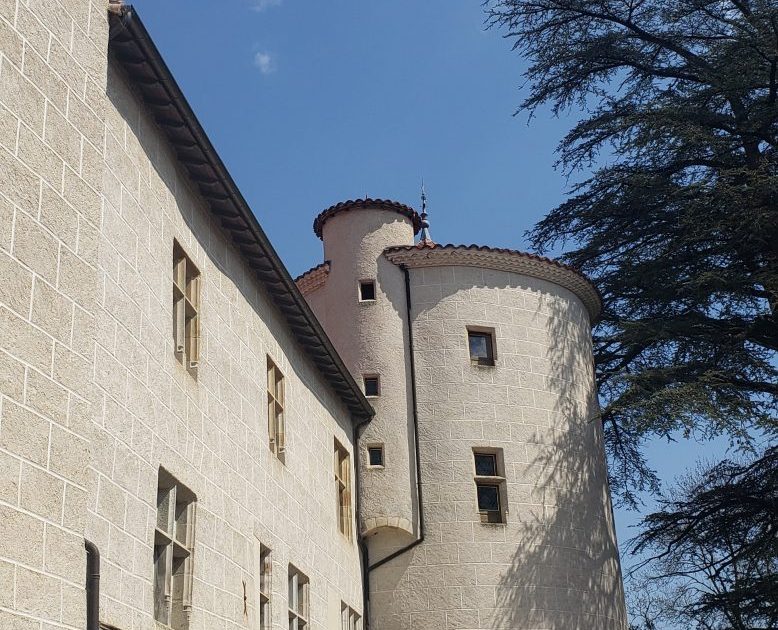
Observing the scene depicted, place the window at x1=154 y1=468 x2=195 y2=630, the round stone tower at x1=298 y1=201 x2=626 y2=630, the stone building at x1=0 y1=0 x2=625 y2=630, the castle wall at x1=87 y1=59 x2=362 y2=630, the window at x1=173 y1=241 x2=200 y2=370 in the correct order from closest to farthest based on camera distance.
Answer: the stone building at x1=0 y1=0 x2=625 y2=630 < the castle wall at x1=87 y1=59 x2=362 y2=630 < the window at x1=154 y1=468 x2=195 y2=630 < the window at x1=173 y1=241 x2=200 y2=370 < the round stone tower at x1=298 y1=201 x2=626 y2=630

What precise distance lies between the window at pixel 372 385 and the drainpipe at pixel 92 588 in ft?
40.3

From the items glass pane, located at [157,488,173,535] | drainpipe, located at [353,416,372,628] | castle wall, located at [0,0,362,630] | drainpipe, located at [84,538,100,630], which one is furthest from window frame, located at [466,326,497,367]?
drainpipe, located at [84,538,100,630]

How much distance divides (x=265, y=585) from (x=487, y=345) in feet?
28.2

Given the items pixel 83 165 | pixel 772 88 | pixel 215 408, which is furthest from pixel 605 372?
pixel 83 165

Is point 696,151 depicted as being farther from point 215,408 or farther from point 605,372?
point 215,408

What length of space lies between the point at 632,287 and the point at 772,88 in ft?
15.7

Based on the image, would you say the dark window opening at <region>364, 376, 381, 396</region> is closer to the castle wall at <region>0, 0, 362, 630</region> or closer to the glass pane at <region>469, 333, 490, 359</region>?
the castle wall at <region>0, 0, 362, 630</region>

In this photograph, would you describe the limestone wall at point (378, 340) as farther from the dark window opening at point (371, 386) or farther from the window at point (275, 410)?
the window at point (275, 410)

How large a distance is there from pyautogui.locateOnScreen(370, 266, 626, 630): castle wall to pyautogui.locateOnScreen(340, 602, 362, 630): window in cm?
56

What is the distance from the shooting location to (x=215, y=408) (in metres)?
12.4

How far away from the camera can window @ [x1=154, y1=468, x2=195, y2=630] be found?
10.4 metres

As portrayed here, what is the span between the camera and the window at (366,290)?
21078 mm

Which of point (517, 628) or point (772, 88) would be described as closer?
point (517, 628)

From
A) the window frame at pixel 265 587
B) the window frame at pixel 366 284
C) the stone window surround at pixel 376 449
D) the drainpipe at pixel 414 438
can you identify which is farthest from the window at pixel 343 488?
the window frame at pixel 265 587
